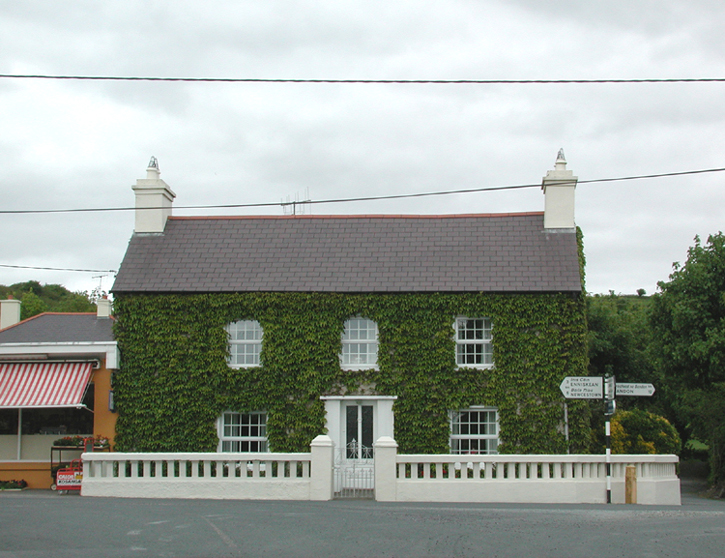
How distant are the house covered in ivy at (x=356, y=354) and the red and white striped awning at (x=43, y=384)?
126 cm

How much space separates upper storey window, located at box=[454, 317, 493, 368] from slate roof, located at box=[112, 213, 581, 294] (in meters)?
1.02

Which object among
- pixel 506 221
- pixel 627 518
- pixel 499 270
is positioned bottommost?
pixel 627 518

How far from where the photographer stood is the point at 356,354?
2241 centimetres

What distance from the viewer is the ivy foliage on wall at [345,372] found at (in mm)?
21734

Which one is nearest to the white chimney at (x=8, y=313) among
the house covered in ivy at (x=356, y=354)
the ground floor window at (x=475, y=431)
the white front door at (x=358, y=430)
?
the house covered in ivy at (x=356, y=354)

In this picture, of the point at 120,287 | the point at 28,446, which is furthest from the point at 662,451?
the point at 28,446

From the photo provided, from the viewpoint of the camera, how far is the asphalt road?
33.5 feet

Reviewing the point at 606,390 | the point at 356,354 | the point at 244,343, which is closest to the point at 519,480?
the point at 606,390

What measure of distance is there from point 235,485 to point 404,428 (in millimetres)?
6436

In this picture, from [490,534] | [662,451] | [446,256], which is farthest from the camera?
[662,451]

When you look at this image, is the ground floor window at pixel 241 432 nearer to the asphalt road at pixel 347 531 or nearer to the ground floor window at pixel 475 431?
the ground floor window at pixel 475 431

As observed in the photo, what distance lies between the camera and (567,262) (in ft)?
74.6

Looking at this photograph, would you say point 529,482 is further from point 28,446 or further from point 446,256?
point 28,446

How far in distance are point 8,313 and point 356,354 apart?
37.5 feet
